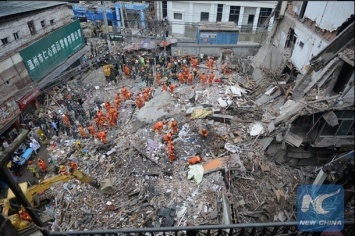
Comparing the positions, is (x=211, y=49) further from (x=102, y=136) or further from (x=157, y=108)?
(x=102, y=136)

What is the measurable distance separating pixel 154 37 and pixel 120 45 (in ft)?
14.1

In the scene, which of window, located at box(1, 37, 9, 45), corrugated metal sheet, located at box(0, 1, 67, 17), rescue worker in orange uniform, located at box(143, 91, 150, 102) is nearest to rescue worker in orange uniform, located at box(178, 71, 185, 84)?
rescue worker in orange uniform, located at box(143, 91, 150, 102)

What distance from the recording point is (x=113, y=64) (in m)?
20.5

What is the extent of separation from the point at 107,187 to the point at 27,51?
13.5m

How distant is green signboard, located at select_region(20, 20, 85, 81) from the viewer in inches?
701

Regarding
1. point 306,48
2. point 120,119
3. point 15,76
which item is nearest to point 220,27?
point 306,48

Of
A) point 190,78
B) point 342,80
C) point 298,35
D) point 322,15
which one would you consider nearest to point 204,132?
point 190,78

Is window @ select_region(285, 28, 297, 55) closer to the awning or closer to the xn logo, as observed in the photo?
the xn logo

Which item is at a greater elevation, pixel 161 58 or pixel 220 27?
pixel 220 27

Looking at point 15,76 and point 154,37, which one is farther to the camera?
point 154,37

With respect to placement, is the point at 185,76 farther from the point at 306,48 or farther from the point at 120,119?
the point at 306,48

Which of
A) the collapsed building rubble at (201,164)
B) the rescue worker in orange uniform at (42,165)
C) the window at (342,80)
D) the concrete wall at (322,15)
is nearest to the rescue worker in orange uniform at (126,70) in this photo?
the collapsed building rubble at (201,164)

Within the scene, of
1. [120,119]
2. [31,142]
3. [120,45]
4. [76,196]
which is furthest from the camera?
[120,45]

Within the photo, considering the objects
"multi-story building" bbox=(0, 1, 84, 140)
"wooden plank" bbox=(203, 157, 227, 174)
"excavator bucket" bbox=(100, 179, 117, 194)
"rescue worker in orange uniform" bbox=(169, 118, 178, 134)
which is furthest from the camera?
"multi-story building" bbox=(0, 1, 84, 140)
